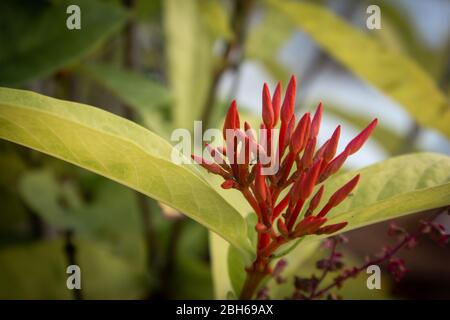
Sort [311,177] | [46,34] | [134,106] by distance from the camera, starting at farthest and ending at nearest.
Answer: [134,106] < [46,34] < [311,177]

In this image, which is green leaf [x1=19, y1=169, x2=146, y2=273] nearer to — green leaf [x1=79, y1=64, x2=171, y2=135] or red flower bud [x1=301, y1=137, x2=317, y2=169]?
green leaf [x1=79, y1=64, x2=171, y2=135]

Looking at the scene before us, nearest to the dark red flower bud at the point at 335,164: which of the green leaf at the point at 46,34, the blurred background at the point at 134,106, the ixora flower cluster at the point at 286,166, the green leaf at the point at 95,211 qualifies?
the ixora flower cluster at the point at 286,166

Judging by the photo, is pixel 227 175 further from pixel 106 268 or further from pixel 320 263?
pixel 106 268

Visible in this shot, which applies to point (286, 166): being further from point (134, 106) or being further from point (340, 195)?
point (134, 106)

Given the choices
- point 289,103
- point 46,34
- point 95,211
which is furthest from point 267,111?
point 95,211

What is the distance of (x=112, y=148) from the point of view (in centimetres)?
35

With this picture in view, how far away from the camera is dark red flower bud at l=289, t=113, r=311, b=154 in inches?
13.9

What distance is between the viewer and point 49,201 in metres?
0.75

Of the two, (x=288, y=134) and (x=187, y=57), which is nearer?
(x=288, y=134)

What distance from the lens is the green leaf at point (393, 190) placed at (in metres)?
0.37

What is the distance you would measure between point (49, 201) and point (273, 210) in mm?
462

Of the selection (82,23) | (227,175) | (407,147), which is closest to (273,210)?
(227,175)

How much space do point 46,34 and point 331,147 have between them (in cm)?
40

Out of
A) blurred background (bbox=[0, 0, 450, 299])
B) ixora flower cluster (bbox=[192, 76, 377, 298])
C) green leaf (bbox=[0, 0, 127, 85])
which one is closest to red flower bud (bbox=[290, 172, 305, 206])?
ixora flower cluster (bbox=[192, 76, 377, 298])
